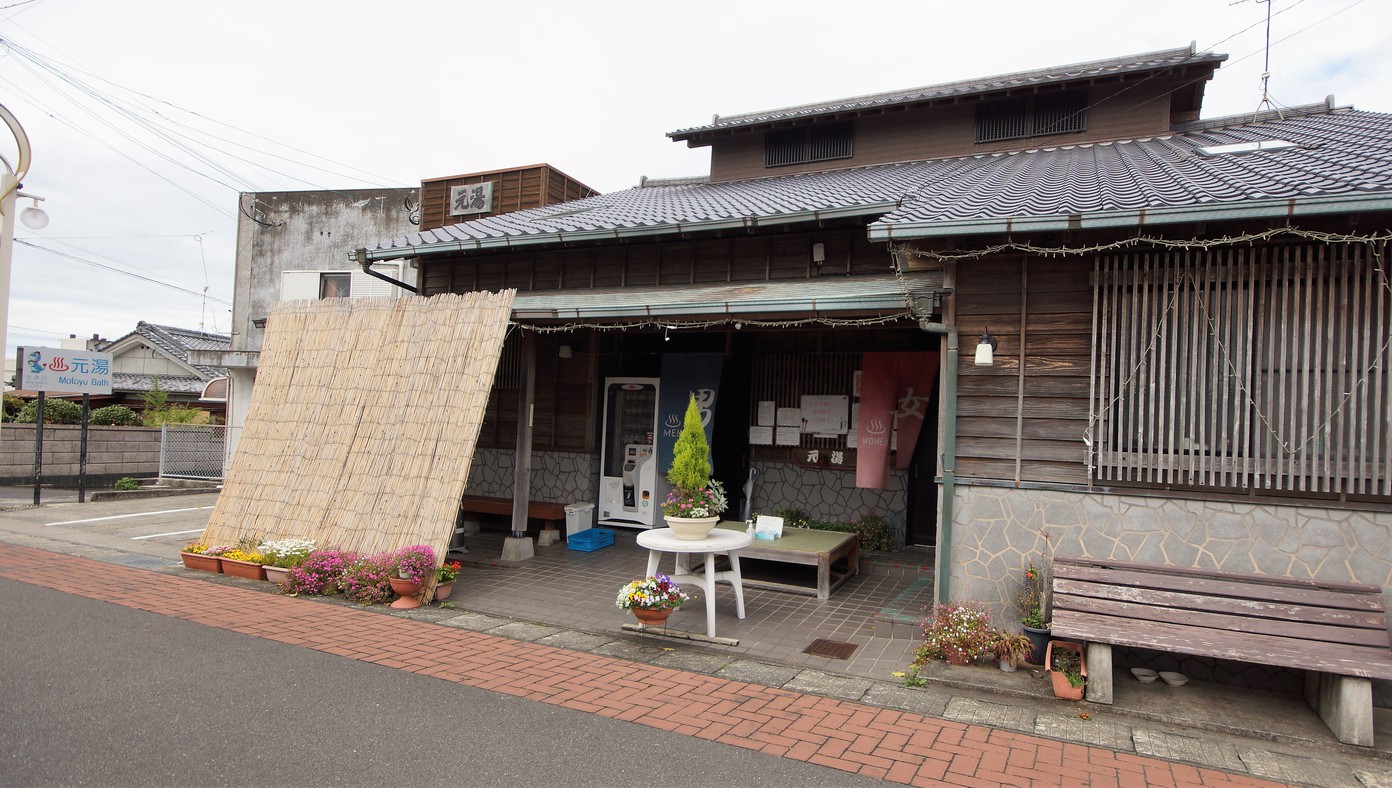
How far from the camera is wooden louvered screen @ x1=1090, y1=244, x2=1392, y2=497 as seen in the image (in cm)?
516

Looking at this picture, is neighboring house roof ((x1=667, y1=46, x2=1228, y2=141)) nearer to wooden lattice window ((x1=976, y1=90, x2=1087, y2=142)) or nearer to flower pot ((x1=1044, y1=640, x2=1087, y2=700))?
wooden lattice window ((x1=976, y1=90, x2=1087, y2=142))

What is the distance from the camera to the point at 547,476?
38.1 ft

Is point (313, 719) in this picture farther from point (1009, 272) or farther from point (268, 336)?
point (268, 336)

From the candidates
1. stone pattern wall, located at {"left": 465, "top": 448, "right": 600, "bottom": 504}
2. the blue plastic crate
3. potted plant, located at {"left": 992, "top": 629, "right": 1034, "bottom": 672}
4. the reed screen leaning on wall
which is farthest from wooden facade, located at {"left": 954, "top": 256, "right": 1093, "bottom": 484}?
stone pattern wall, located at {"left": 465, "top": 448, "right": 600, "bottom": 504}

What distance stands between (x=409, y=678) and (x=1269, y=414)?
640cm

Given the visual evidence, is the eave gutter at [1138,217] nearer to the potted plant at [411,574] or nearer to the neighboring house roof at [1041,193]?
the neighboring house roof at [1041,193]

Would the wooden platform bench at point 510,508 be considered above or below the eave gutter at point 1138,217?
below

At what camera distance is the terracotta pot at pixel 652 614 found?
628 cm

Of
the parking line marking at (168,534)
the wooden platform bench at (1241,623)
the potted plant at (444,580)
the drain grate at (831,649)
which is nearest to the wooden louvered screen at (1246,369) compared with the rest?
the wooden platform bench at (1241,623)

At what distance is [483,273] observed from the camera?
10461 millimetres

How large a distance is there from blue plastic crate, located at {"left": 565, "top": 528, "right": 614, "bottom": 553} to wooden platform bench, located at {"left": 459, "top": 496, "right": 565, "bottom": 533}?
396mm

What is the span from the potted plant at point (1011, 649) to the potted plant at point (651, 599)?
2531 mm

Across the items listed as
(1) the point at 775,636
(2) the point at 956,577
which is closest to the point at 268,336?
(1) the point at 775,636

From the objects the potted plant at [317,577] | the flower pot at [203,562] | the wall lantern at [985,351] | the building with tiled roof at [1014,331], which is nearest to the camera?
the building with tiled roof at [1014,331]
